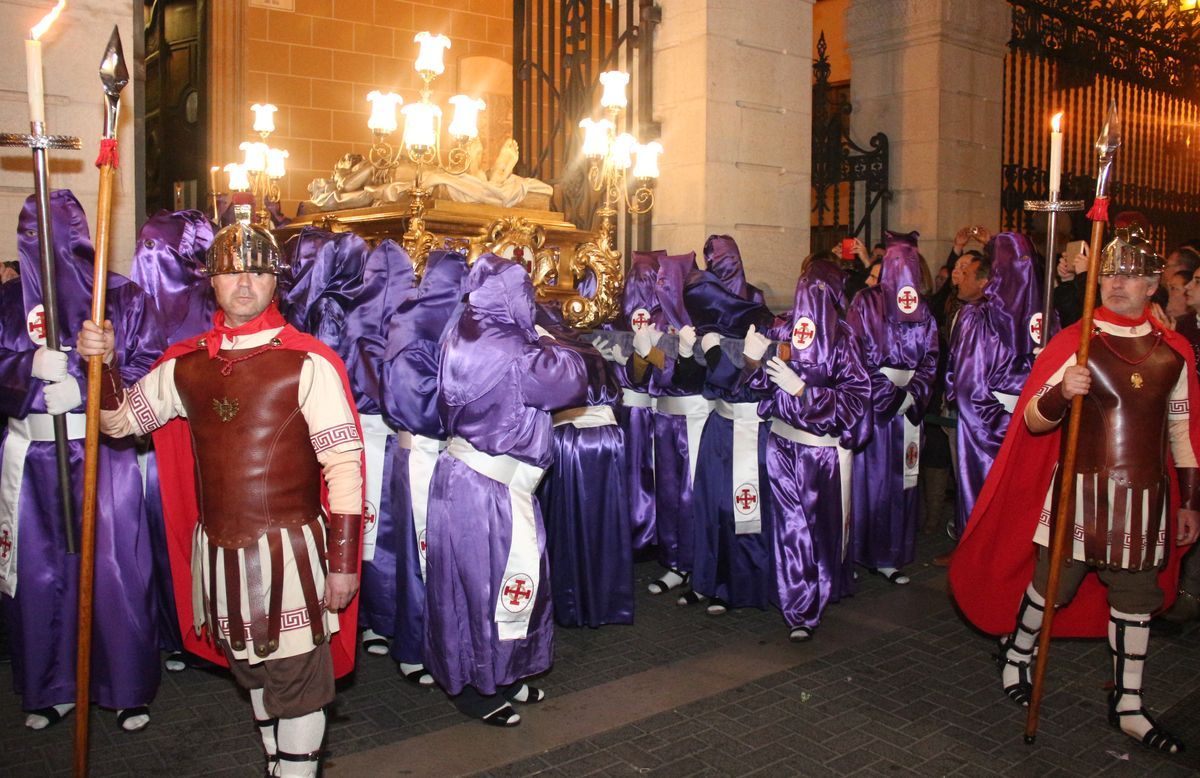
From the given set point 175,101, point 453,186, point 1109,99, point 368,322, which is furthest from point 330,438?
point 1109,99

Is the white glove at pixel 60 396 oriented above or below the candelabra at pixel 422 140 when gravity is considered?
below

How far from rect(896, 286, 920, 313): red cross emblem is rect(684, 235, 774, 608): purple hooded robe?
97 centimetres

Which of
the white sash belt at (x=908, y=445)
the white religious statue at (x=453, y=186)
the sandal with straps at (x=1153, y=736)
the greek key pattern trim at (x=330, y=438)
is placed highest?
the white religious statue at (x=453, y=186)

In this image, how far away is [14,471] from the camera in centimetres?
427

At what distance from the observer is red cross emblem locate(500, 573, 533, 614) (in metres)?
4.20

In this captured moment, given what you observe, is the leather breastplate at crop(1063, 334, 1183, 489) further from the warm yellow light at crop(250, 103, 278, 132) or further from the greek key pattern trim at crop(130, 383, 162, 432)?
the warm yellow light at crop(250, 103, 278, 132)

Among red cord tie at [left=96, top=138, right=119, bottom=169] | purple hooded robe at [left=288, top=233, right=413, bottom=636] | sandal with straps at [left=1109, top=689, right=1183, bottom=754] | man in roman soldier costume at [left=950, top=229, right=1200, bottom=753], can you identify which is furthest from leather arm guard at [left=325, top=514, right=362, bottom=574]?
sandal with straps at [left=1109, top=689, right=1183, bottom=754]

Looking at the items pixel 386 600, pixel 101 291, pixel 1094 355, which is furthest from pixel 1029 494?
pixel 101 291

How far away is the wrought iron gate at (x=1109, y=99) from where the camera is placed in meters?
11.1

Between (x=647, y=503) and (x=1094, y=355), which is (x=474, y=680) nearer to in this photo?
(x=647, y=503)

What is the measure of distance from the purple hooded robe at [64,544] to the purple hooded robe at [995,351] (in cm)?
460

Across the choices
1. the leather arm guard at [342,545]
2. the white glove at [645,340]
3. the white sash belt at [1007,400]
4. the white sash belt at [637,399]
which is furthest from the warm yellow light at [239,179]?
the white sash belt at [1007,400]

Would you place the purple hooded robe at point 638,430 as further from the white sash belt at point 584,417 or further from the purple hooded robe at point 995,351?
the purple hooded robe at point 995,351

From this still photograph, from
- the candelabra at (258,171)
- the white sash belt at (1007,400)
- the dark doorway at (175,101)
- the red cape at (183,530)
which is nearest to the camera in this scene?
the red cape at (183,530)
